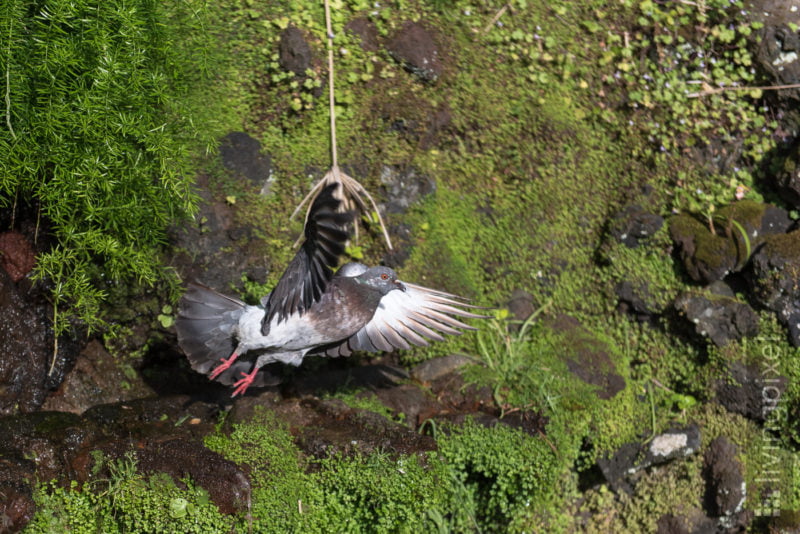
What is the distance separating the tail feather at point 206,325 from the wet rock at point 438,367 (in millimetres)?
1542

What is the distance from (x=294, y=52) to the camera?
220 inches

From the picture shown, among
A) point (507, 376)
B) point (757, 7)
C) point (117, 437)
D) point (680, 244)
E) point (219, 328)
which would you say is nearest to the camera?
point (117, 437)

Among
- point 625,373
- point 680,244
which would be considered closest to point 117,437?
point 625,373

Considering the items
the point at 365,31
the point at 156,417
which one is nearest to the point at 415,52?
the point at 365,31

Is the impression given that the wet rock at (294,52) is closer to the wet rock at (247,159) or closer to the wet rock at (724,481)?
the wet rock at (247,159)

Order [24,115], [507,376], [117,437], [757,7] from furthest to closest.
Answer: [757,7]
[507,376]
[117,437]
[24,115]

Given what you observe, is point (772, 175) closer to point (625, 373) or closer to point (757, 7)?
point (757, 7)

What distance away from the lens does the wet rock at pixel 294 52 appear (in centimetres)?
560

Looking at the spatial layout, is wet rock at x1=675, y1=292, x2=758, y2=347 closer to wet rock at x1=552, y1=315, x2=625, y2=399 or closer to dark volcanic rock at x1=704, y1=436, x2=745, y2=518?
wet rock at x1=552, y1=315, x2=625, y2=399

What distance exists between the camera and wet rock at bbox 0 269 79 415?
4.46 meters

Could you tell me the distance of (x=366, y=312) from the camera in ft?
14.3

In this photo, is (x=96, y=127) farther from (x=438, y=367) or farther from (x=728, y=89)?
(x=728, y=89)

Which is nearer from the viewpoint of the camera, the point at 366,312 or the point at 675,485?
the point at 366,312

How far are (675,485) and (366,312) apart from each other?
9.34 ft
